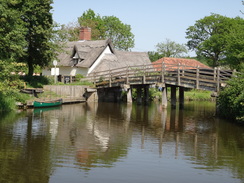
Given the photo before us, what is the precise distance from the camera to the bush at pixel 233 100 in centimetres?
2290

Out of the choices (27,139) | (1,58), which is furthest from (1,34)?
(27,139)

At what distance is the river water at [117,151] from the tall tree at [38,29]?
13064 mm

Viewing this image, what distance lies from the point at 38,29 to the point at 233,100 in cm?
2019

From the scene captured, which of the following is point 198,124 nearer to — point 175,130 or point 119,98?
point 175,130

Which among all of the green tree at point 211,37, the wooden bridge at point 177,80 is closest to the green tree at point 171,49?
the green tree at point 211,37

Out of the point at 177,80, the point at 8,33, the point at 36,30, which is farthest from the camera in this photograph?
the point at 36,30

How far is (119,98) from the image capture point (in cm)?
4216

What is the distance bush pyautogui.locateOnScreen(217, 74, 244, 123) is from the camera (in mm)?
22905

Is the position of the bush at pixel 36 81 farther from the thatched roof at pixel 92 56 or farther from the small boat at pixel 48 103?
the thatched roof at pixel 92 56

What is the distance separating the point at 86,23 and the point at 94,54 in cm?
2911

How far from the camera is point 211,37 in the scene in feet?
227

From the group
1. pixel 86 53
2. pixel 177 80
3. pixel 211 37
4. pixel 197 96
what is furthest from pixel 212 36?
pixel 177 80

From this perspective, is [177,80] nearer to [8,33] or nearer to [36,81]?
[8,33]

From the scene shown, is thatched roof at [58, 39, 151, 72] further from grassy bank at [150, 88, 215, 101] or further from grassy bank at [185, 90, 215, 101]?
grassy bank at [185, 90, 215, 101]
